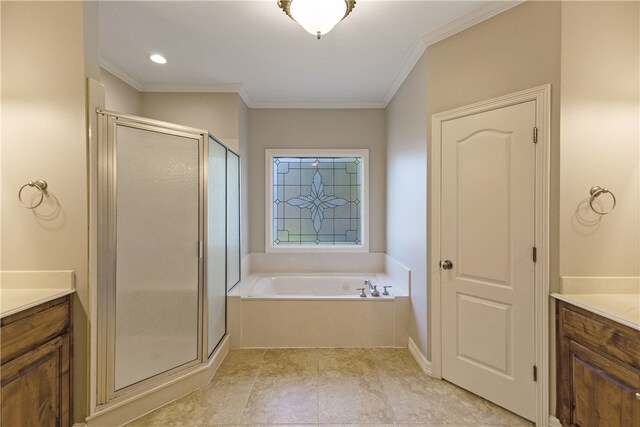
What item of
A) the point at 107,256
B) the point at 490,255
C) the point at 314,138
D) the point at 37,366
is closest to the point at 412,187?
the point at 490,255

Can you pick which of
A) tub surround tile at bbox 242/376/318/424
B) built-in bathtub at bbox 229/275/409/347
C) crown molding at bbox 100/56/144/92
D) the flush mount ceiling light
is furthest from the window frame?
the flush mount ceiling light

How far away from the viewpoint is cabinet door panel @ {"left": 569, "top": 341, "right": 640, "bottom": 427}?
1294 mm

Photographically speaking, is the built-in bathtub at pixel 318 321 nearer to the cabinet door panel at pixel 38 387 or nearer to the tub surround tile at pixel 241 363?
the tub surround tile at pixel 241 363

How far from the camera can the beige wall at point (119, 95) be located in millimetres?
2592

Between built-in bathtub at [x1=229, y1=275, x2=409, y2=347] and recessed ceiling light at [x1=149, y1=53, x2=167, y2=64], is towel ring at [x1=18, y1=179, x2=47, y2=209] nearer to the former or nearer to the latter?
recessed ceiling light at [x1=149, y1=53, x2=167, y2=64]

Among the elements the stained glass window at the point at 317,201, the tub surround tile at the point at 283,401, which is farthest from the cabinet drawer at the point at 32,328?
the stained glass window at the point at 317,201

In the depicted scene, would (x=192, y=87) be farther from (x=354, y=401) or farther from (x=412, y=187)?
(x=354, y=401)

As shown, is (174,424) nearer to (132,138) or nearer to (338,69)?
(132,138)

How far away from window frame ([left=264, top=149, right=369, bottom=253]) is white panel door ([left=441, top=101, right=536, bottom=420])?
1544 mm

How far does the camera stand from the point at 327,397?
2012 mm

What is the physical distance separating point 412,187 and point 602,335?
154 cm

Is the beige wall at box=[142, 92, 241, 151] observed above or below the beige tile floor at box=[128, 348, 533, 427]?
above

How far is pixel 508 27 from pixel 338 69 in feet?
4.49

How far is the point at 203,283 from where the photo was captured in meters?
2.21
